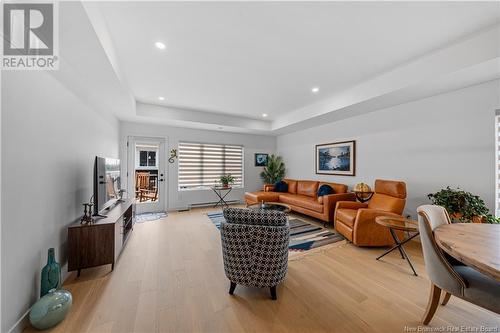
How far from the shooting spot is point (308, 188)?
531cm

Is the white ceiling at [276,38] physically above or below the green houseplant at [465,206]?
above

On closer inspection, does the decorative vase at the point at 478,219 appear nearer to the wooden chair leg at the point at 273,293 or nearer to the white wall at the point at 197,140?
the wooden chair leg at the point at 273,293

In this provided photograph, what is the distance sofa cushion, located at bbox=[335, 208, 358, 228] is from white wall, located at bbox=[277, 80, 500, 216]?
1148mm

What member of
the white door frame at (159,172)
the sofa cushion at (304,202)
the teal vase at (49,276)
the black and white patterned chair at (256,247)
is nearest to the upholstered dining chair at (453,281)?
the black and white patterned chair at (256,247)

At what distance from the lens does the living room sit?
60.7 inches

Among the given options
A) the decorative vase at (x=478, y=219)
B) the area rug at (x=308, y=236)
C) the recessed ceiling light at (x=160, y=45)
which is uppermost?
the recessed ceiling light at (x=160, y=45)

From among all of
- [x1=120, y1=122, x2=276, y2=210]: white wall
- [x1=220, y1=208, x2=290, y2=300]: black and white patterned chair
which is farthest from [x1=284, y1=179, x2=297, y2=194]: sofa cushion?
[x1=220, y1=208, x2=290, y2=300]: black and white patterned chair

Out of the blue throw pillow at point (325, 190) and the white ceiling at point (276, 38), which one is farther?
the blue throw pillow at point (325, 190)

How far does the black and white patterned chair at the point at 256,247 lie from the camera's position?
181cm

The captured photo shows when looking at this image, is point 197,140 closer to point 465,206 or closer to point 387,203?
point 387,203

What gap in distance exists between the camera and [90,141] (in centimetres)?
309

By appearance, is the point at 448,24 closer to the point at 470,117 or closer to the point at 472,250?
the point at 470,117

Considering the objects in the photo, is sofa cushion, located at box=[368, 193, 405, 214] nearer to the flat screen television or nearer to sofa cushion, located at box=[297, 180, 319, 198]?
sofa cushion, located at box=[297, 180, 319, 198]

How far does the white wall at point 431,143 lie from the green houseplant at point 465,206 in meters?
0.34
